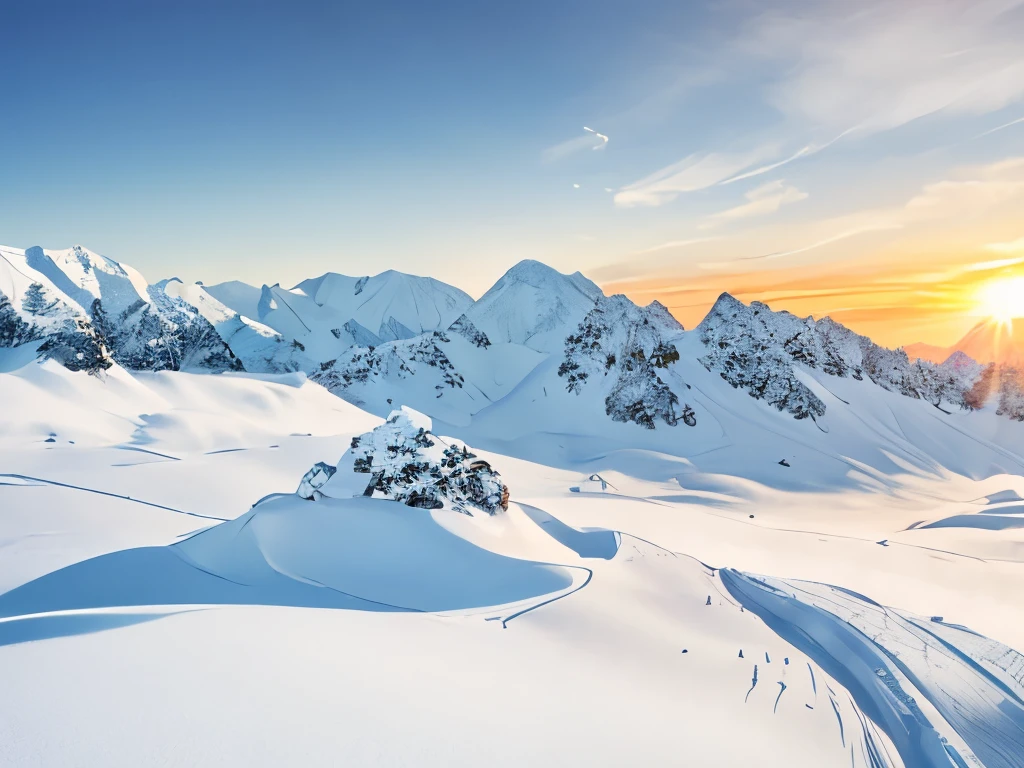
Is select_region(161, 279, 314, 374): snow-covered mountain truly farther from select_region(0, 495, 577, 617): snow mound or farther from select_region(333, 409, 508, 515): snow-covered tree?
select_region(0, 495, 577, 617): snow mound

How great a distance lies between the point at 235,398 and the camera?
38.1m

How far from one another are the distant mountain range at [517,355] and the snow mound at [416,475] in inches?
1121

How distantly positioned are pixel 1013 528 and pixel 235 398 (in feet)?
167

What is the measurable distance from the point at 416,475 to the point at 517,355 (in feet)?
251

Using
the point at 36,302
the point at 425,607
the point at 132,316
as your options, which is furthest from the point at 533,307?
the point at 425,607

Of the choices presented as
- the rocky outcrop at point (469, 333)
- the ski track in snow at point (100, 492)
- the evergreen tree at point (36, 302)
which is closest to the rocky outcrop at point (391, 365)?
→ the rocky outcrop at point (469, 333)

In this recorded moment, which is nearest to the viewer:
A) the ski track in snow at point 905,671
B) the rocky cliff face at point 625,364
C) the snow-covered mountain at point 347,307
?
the ski track in snow at point 905,671

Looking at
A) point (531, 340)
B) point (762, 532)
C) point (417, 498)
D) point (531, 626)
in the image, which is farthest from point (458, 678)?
point (531, 340)

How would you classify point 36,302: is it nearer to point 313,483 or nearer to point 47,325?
point 47,325

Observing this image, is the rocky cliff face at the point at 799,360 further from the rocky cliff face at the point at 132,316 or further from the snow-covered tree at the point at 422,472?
the rocky cliff face at the point at 132,316

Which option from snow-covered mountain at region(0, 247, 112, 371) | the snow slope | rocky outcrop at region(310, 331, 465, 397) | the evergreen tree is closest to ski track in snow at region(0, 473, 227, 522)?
the snow slope

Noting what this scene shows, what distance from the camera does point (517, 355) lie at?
89.3m

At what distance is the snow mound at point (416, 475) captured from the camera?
12.9 meters

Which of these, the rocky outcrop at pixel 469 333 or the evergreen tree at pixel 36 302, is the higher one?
the rocky outcrop at pixel 469 333
